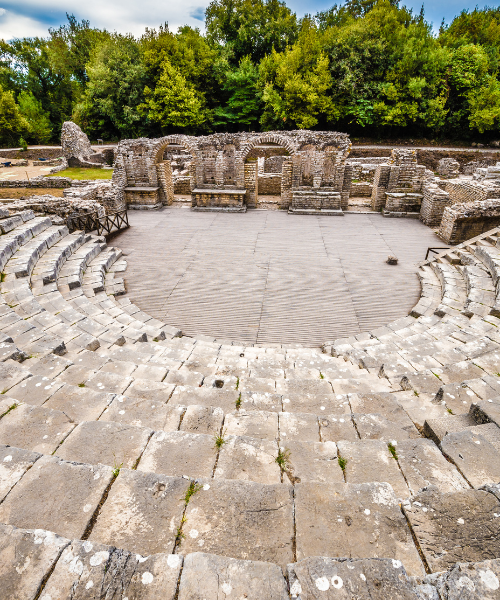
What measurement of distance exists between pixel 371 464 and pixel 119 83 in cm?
3350

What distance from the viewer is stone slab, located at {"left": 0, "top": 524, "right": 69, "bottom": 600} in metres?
1.63

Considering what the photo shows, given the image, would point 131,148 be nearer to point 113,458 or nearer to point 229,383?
point 229,383

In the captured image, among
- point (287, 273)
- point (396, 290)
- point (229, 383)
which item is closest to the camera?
point (229, 383)

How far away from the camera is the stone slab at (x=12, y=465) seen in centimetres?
232

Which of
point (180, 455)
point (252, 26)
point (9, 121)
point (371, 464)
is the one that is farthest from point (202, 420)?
point (9, 121)

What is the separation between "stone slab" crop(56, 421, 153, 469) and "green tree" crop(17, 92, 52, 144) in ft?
130

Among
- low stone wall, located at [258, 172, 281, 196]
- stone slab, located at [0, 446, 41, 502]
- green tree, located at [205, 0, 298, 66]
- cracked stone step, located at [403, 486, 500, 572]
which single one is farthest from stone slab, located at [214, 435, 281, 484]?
green tree, located at [205, 0, 298, 66]

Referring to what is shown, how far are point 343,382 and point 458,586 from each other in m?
3.05

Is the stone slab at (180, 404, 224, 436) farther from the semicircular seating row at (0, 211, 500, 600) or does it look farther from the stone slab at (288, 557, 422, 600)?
the stone slab at (288, 557, 422, 600)

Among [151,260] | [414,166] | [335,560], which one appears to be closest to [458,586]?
[335,560]

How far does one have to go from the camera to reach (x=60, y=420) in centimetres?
316

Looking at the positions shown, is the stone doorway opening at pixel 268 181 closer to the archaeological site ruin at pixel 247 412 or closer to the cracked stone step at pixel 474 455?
the archaeological site ruin at pixel 247 412

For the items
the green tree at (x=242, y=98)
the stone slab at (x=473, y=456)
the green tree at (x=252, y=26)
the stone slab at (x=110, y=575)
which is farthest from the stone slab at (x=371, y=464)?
the green tree at (x=252, y=26)

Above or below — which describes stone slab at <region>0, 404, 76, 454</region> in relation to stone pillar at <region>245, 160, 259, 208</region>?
below
